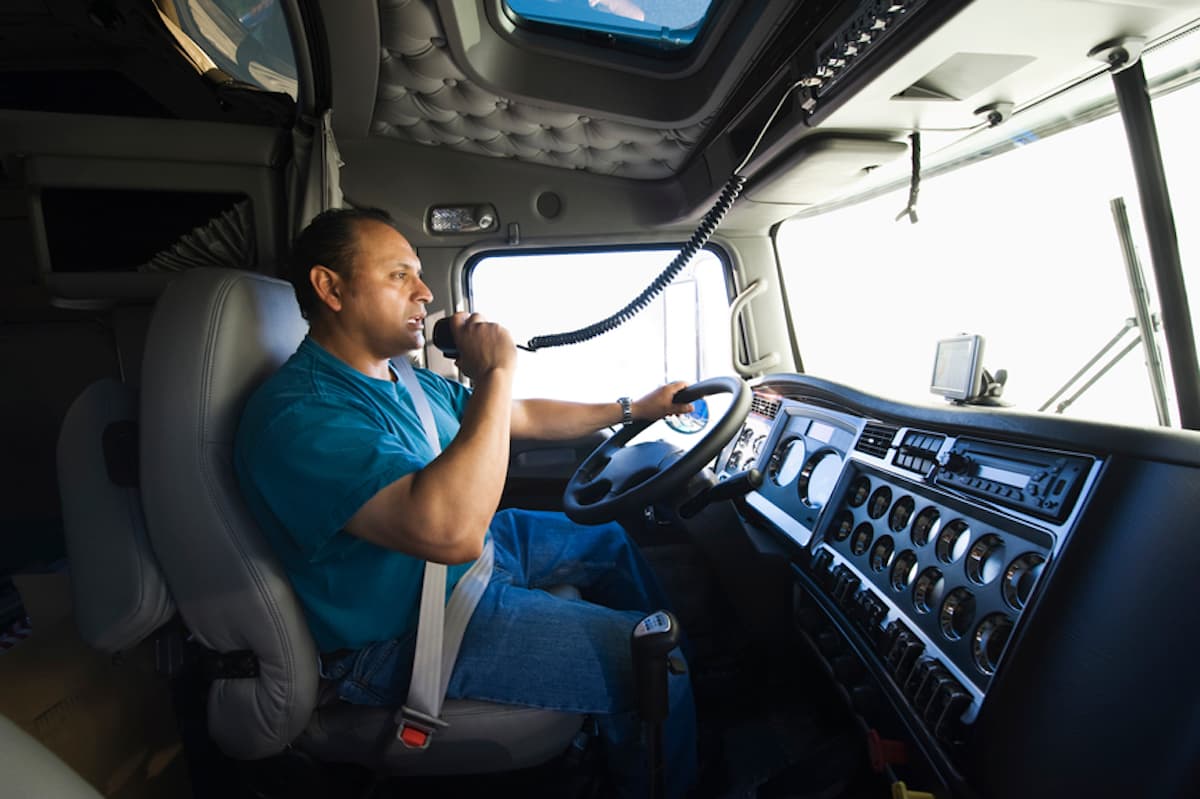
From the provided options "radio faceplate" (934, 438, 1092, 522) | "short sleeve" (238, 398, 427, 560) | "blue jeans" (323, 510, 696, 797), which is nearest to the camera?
"radio faceplate" (934, 438, 1092, 522)

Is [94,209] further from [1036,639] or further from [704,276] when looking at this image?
[1036,639]

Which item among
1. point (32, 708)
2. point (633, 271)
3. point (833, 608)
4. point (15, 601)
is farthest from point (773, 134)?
point (15, 601)

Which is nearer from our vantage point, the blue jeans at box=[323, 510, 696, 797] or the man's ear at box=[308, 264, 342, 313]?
the blue jeans at box=[323, 510, 696, 797]

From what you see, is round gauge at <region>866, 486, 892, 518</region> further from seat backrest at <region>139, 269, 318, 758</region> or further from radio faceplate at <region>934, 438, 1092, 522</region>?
seat backrest at <region>139, 269, 318, 758</region>

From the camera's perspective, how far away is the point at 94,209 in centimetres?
184

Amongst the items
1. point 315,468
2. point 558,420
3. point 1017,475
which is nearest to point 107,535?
point 315,468

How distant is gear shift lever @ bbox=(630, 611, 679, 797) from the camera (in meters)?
0.99

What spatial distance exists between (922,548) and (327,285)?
4.44 feet

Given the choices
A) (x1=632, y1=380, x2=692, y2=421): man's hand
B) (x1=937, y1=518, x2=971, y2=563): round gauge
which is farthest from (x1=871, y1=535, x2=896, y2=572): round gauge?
(x1=632, y1=380, x2=692, y2=421): man's hand

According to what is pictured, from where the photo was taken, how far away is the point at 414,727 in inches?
39.7

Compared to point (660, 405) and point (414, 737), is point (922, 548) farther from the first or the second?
point (414, 737)

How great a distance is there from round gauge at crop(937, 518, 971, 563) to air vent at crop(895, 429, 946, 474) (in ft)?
0.39

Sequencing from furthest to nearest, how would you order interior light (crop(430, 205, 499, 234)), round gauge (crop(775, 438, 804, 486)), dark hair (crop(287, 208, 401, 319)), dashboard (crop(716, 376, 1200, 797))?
interior light (crop(430, 205, 499, 234)), round gauge (crop(775, 438, 804, 486)), dark hair (crop(287, 208, 401, 319)), dashboard (crop(716, 376, 1200, 797))

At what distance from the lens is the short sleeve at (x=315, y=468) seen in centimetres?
93
